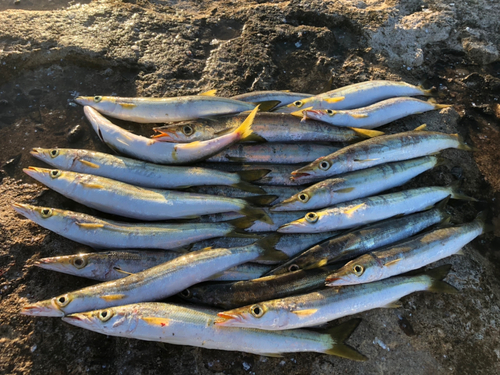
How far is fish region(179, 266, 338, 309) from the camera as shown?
3.20 metres

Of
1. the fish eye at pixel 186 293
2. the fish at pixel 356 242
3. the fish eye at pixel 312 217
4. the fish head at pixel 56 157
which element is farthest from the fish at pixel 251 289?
the fish head at pixel 56 157

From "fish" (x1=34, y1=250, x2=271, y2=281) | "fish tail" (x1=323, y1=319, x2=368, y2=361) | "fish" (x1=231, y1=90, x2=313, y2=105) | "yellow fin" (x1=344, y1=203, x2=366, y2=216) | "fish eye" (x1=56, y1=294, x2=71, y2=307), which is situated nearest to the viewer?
"fish eye" (x1=56, y1=294, x2=71, y2=307)

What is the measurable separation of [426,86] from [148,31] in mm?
4898

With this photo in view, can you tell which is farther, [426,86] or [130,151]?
[426,86]

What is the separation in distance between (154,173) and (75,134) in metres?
1.55

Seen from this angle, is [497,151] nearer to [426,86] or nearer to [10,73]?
[426,86]

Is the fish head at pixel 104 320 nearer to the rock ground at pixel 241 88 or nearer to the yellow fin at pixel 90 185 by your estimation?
the rock ground at pixel 241 88

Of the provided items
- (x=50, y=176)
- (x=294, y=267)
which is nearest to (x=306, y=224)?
(x=294, y=267)

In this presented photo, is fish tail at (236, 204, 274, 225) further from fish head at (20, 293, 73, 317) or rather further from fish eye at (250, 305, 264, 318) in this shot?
fish head at (20, 293, 73, 317)

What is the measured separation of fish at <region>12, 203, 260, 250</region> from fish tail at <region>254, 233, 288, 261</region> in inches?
19.4

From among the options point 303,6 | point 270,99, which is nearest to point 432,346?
point 270,99

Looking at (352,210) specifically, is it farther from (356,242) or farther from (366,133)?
(366,133)

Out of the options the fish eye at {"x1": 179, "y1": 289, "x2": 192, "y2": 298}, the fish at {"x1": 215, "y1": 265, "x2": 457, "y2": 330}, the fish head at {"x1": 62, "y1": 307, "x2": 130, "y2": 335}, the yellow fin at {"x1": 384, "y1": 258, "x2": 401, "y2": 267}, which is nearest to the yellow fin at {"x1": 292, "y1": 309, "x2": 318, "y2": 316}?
the fish at {"x1": 215, "y1": 265, "x2": 457, "y2": 330}

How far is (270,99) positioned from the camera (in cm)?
448
